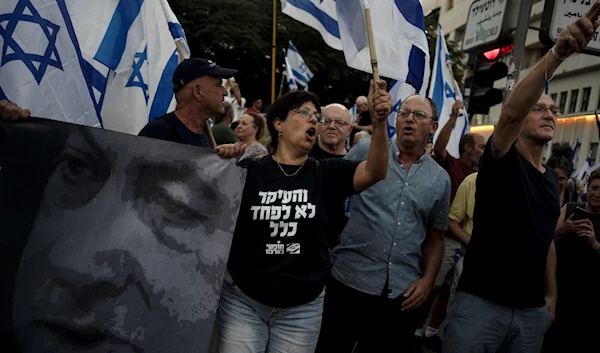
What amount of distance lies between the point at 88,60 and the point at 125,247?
1.57 metres

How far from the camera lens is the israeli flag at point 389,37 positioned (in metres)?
4.07

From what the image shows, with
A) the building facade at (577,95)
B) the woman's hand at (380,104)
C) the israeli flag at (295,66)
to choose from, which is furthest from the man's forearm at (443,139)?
the building facade at (577,95)

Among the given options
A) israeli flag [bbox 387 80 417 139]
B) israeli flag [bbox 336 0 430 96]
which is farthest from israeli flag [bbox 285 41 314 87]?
israeli flag [bbox 336 0 430 96]

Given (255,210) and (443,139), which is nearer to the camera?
Answer: (255,210)

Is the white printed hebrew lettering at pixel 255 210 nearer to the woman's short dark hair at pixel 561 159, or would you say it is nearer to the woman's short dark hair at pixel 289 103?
the woman's short dark hair at pixel 289 103

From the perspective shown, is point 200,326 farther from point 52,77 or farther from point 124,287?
point 52,77

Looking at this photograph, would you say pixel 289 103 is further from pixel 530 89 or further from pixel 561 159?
pixel 561 159

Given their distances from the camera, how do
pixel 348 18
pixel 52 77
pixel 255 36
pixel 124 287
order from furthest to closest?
pixel 255 36 < pixel 348 18 < pixel 52 77 < pixel 124 287

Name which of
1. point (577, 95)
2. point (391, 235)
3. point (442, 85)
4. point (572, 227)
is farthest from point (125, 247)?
point (577, 95)

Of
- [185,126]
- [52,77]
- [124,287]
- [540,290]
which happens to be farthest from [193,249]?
[540,290]

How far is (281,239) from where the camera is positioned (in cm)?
305

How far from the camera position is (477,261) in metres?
3.35

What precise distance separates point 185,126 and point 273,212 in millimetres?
985

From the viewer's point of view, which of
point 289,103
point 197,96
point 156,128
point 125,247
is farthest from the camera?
point 197,96
